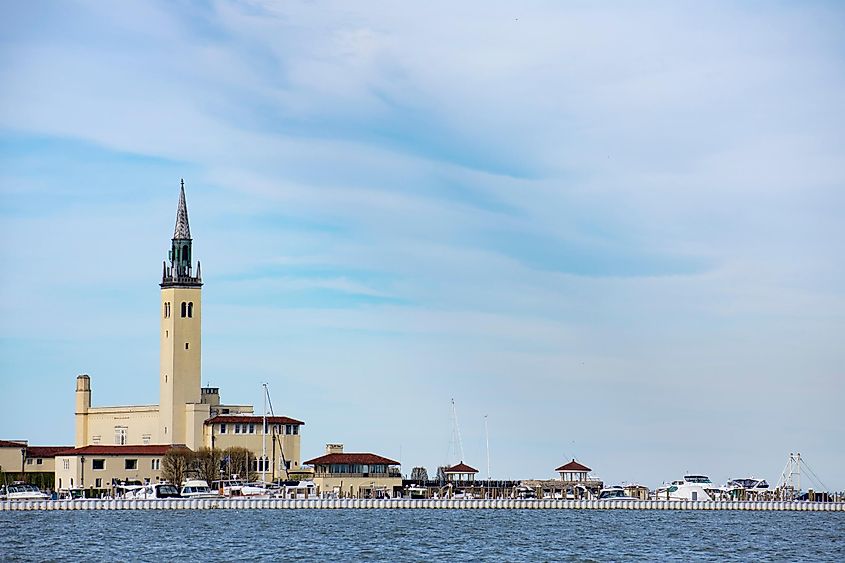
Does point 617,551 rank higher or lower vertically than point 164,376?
lower

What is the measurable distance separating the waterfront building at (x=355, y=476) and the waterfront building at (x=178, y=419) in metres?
6.09

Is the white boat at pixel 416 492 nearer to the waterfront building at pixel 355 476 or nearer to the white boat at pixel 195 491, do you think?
the waterfront building at pixel 355 476

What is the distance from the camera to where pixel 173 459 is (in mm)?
140750

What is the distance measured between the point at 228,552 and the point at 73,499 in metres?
53.8

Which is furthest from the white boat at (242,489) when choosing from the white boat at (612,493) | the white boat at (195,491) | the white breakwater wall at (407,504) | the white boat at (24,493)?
the white boat at (612,493)

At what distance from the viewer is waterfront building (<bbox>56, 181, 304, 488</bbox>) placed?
14250 centimetres

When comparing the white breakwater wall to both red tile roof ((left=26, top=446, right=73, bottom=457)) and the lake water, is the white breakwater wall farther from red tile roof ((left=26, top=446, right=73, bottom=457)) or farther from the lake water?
red tile roof ((left=26, top=446, right=73, bottom=457))

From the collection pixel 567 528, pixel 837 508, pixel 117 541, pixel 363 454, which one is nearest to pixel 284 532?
pixel 117 541

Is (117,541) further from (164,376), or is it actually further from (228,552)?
(164,376)

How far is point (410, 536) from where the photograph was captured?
89.1 meters

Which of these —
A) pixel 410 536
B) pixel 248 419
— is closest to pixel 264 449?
pixel 248 419

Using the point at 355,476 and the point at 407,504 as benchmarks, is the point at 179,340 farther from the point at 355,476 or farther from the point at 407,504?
the point at 407,504

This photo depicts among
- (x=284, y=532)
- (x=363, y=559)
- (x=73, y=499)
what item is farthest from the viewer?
(x=73, y=499)

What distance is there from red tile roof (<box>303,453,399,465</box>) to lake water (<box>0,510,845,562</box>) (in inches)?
562
